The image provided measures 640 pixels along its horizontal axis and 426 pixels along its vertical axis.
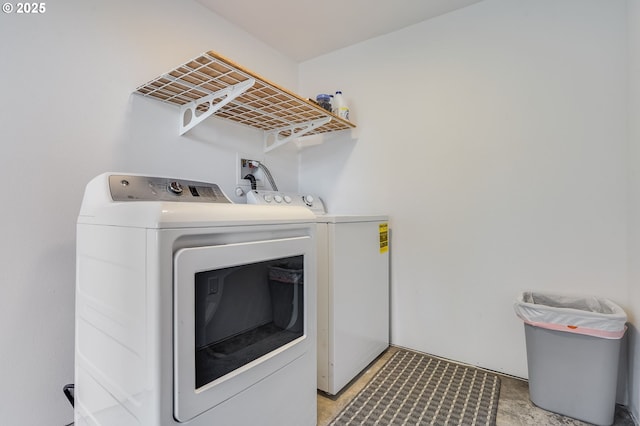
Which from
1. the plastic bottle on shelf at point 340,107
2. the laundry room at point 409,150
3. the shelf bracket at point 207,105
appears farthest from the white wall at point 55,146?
the plastic bottle on shelf at point 340,107

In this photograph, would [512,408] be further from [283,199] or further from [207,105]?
[207,105]

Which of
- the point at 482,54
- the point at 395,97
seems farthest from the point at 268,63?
the point at 482,54

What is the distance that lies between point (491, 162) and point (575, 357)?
1.09 meters

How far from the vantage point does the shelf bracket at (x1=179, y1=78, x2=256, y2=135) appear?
5.07ft

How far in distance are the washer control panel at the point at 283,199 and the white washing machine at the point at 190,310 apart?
2.09 ft

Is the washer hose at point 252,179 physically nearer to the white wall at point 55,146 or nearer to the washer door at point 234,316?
the white wall at point 55,146

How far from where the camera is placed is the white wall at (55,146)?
1.19 metres

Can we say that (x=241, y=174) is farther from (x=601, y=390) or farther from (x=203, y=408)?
(x=601, y=390)

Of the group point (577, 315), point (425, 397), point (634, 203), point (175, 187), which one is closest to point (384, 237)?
point (425, 397)

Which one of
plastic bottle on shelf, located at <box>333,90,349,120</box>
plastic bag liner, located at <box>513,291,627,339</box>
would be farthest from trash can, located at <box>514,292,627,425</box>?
plastic bottle on shelf, located at <box>333,90,349,120</box>

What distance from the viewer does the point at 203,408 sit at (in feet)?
2.90

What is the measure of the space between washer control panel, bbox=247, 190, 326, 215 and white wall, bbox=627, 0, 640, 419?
1.77 m

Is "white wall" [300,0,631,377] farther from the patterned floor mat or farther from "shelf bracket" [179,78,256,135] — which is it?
"shelf bracket" [179,78,256,135]

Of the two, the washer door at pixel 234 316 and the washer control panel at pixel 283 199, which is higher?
the washer control panel at pixel 283 199
